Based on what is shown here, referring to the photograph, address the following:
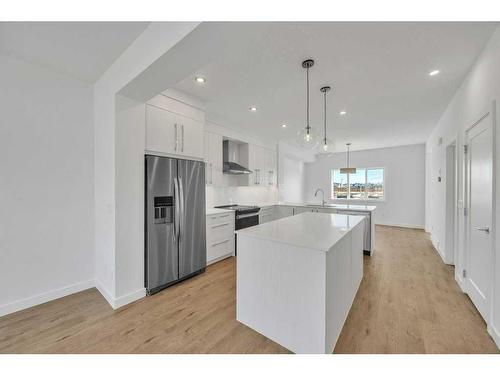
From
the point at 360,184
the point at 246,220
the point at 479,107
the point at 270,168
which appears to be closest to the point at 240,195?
the point at 246,220

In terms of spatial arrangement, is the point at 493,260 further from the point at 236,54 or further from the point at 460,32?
the point at 236,54

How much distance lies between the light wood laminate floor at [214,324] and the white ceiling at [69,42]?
261 cm

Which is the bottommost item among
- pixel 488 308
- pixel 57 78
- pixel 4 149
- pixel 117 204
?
pixel 488 308

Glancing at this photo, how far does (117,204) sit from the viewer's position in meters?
2.17

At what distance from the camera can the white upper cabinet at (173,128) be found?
2477 mm

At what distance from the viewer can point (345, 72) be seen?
7.79 ft

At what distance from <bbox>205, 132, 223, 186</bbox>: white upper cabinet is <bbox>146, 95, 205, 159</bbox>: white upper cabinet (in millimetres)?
721

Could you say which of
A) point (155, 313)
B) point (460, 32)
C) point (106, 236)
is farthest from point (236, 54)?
point (155, 313)

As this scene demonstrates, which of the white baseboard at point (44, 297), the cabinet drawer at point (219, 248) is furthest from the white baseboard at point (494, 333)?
the white baseboard at point (44, 297)

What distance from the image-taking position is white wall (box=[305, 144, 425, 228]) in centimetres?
645

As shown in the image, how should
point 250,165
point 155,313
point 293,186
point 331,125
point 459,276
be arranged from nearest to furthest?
1. point 155,313
2. point 459,276
3. point 331,125
4. point 250,165
5. point 293,186

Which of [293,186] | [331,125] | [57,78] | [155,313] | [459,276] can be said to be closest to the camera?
[155,313]

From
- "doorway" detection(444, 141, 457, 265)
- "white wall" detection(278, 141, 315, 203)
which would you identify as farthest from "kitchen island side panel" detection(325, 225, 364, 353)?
"white wall" detection(278, 141, 315, 203)

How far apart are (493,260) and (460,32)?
1977 mm
